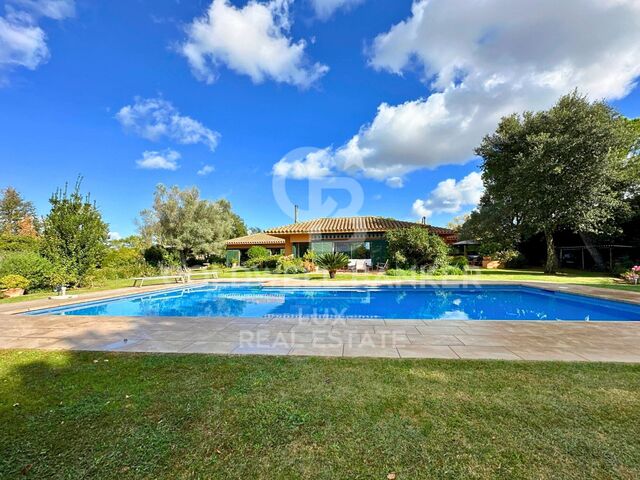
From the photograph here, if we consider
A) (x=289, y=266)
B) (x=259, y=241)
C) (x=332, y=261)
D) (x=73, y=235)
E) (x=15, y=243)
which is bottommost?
(x=289, y=266)

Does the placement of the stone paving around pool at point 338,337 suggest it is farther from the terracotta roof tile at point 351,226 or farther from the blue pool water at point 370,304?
the terracotta roof tile at point 351,226

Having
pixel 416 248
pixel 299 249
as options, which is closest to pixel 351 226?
pixel 299 249

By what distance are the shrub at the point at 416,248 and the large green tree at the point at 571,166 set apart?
20.4ft

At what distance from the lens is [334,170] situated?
64.6ft

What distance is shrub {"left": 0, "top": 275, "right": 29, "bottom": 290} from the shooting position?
1080 cm

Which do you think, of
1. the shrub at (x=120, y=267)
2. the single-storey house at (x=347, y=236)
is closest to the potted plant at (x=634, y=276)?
the single-storey house at (x=347, y=236)

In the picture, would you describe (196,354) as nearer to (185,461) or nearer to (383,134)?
(185,461)

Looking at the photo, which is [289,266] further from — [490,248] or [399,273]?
[490,248]

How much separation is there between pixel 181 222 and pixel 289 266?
11.4 meters

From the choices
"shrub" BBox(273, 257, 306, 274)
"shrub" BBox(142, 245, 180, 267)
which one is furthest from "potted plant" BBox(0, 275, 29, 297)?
"shrub" BBox(142, 245, 180, 267)

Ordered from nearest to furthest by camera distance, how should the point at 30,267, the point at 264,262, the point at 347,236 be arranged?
the point at 30,267
the point at 347,236
the point at 264,262

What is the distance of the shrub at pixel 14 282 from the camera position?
1080 centimetres

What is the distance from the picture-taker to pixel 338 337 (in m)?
5.24

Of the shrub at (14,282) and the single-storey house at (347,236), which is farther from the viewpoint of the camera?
the single-storey house at (347,236)
